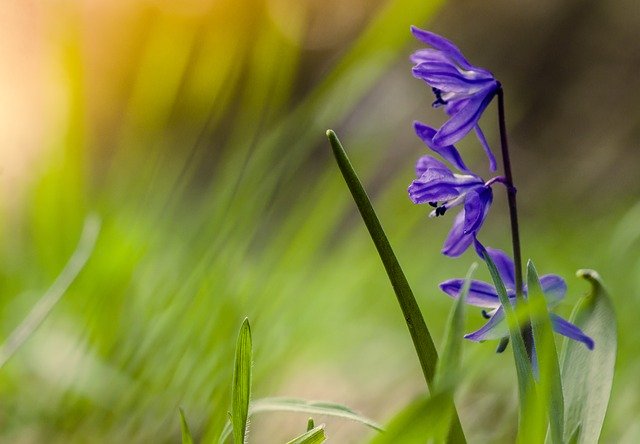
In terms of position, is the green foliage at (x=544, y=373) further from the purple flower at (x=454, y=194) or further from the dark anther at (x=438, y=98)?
the dark anther at (x=438, y=98)

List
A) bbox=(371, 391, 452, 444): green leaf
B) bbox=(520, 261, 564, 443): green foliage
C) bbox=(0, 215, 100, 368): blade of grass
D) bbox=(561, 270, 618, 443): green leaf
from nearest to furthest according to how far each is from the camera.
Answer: bbox=(371, 391, 452, 444): green leaf → bbox=(520, 261, 564, 443): green foliage → bbox=(561, 270, 618, 443): green leaf → bbox=(0, 215, 100, 368): blade of grass

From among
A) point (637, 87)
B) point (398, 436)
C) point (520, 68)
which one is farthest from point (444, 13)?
point (398, 436)

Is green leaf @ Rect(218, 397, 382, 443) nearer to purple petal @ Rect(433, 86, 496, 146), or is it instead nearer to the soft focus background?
the soft focus background

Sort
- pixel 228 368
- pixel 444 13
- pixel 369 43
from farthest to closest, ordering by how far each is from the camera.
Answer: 1. pixel 444 13
2. pixel 369 43
3. pixel 228 368

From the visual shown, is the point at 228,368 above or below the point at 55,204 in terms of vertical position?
above

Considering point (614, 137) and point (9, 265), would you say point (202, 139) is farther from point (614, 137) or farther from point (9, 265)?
point (614, 137)

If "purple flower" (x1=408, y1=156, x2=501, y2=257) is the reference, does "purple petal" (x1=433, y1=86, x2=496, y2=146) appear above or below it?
above

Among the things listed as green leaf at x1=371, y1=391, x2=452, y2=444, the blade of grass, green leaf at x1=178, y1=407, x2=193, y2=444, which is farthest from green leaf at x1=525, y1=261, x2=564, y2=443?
the blade of grass

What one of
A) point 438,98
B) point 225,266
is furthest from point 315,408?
point 225,266
